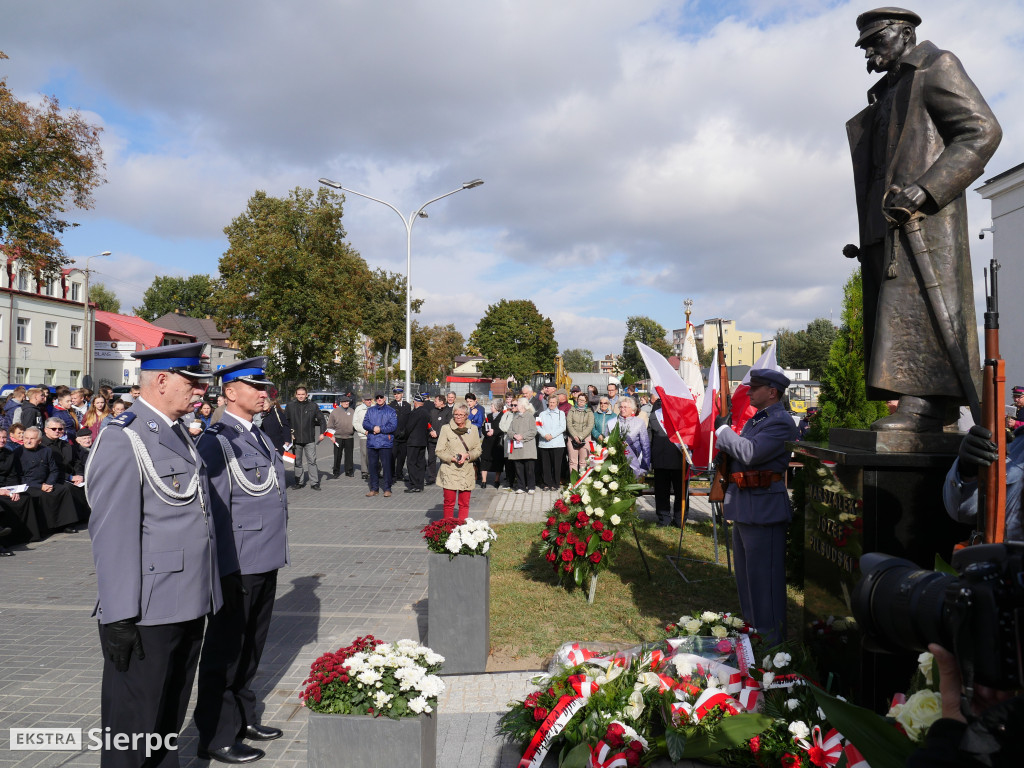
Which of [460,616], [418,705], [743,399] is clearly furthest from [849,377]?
[418,705]

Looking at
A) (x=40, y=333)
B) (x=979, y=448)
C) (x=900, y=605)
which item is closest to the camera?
(x=900, y=605)

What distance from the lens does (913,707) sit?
77.0 inches

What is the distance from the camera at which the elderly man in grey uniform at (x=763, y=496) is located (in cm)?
474

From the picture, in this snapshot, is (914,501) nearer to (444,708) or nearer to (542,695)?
(542,695)

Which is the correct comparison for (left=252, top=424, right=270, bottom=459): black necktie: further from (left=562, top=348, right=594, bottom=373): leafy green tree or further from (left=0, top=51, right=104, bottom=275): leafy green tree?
(left=562, top=348, right=594, bottom=373): leafy green tree

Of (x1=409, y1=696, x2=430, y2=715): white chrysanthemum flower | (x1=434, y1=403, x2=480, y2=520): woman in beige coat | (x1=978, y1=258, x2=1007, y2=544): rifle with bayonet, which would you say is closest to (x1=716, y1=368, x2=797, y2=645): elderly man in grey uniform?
(x1=978, y1=258, x2=1007, y2=544): rifle with bayonet

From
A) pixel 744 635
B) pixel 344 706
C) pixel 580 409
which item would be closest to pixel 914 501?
pixel 744 635

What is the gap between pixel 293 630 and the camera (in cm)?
606

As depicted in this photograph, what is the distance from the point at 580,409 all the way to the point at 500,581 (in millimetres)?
6878

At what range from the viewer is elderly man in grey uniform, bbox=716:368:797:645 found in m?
4.74

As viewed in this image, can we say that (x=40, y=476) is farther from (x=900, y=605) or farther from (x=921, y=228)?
(x=900, y=605)

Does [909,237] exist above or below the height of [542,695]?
above

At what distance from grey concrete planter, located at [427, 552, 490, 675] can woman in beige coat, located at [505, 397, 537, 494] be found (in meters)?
8.83

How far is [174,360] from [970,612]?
3227 millimetres
